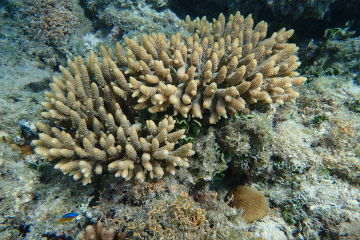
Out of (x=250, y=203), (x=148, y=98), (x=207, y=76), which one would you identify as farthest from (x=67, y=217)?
(x=207, y=76)

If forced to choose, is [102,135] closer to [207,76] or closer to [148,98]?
[148,98]

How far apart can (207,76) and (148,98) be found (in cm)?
89

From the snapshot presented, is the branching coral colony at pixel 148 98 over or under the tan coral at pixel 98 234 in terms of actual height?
over

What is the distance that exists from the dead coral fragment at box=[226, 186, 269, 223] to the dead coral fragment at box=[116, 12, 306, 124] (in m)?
1.29

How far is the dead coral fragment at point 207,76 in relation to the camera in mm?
2936

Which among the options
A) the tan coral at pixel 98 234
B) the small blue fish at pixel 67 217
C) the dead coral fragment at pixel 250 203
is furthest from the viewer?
→ the dead coral fragment at pixel 250 203

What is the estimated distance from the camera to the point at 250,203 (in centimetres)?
321

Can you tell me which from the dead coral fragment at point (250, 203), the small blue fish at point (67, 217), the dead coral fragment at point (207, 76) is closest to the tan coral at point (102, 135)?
the dead coral fragment at point (207, 76)

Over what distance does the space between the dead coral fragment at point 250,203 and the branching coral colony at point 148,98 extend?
1186 millimetres

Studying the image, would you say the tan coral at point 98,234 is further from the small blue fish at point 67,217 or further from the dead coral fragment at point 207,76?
the dead coral fragment at point 207,76

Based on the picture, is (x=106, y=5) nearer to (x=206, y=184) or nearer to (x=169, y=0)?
(x=169, y=0)

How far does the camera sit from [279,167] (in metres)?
3.19

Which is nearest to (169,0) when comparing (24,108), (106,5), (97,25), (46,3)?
(106,5)

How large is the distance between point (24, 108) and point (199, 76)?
3459 mm
